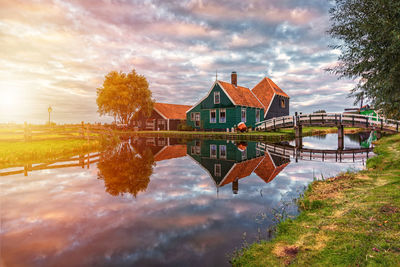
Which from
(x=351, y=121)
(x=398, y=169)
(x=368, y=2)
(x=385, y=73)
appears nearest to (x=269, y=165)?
(x=398, y=169)

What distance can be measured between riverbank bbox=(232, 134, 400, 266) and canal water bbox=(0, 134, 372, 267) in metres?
0.47

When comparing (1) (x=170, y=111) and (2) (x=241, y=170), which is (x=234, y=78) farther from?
(2) (x=241, y=170)

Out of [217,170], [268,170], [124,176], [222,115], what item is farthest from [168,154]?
[222,115]

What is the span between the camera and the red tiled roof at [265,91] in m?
39.7

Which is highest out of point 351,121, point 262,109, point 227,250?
point 262,109

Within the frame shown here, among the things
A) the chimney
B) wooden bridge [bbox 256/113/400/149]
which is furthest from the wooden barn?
wooden bridge [bbox 256/113/400/149]

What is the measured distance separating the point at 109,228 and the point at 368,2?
37.5ft

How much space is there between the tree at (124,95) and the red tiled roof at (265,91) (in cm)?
2086

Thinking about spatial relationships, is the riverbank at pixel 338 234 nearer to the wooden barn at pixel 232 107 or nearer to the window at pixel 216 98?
the wooden barn at pixel 232 107

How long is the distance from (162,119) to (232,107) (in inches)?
694

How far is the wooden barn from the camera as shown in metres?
32.9

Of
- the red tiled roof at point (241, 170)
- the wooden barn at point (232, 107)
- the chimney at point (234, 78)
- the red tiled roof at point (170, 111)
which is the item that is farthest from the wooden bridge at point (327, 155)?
the red tiled roof at point (170, 111)

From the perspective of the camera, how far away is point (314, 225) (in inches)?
174

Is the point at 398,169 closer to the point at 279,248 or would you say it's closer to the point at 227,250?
the point at 279,248
